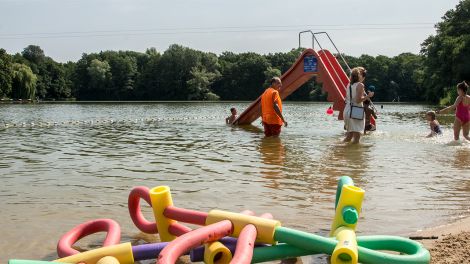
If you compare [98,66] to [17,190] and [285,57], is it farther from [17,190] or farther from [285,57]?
[17,190]

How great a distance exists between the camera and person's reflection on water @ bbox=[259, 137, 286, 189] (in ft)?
23.7

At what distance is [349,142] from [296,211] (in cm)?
739

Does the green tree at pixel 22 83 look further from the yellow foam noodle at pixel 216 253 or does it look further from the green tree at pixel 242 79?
the yellow foam noodle at pixel 216 253

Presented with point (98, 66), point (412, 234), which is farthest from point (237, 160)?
point (98, 66)

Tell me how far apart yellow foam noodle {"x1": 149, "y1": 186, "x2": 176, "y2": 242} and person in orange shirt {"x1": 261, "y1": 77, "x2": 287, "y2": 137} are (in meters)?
9.56

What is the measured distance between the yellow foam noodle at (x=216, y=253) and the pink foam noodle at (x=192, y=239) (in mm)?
47

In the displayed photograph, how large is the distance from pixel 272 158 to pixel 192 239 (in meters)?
6.60

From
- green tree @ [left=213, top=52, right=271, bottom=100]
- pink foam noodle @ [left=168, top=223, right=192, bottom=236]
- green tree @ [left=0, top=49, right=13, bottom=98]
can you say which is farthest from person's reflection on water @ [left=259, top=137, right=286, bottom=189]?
green tree @ [left=213, top=52, right=271, bottom=100]

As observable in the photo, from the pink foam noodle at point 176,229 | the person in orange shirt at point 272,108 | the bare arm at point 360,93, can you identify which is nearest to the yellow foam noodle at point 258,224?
the pink foam noodle at point 176,229

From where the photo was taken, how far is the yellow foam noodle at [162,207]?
3703mm

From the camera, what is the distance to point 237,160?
30.1 ft

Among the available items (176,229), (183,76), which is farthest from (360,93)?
(183,76)

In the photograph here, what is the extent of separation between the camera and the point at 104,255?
292cm

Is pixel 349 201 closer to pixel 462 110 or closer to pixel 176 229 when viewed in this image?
pixel 176 229
